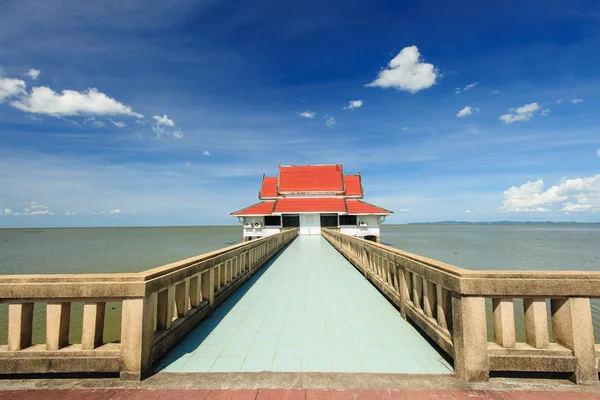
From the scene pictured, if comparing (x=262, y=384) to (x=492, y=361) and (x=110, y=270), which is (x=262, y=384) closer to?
(x=492, y=361)

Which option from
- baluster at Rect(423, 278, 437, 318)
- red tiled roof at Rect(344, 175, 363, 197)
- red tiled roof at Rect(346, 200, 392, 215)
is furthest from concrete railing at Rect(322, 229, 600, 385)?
red tiled roof at Rect(344, 175, 363, 197)

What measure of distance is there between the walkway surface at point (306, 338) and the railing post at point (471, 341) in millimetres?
248

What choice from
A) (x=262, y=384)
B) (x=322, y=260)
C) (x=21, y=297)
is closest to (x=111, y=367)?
(x=21, y=297)

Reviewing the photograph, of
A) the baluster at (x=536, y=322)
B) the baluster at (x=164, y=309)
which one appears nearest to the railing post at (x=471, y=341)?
the baluster at (x=536, y=322)

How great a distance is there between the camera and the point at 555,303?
2.95 meters

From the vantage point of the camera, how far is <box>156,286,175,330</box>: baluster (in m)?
3.44

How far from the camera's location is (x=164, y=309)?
11.4 ft

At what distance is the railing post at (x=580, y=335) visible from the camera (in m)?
2.78

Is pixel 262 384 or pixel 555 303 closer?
pixel 262 384

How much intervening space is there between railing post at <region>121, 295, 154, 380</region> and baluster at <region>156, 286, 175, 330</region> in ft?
1.62

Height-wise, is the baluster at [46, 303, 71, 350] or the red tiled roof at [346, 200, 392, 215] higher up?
the red tiled roof at [346, 200, 392, 215]

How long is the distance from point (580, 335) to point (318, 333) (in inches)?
109

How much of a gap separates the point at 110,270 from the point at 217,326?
21266mm

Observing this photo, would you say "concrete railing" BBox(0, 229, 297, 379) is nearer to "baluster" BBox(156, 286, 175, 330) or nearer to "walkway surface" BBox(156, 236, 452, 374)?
"baluster" BBox(156, 286, 175, 330)
